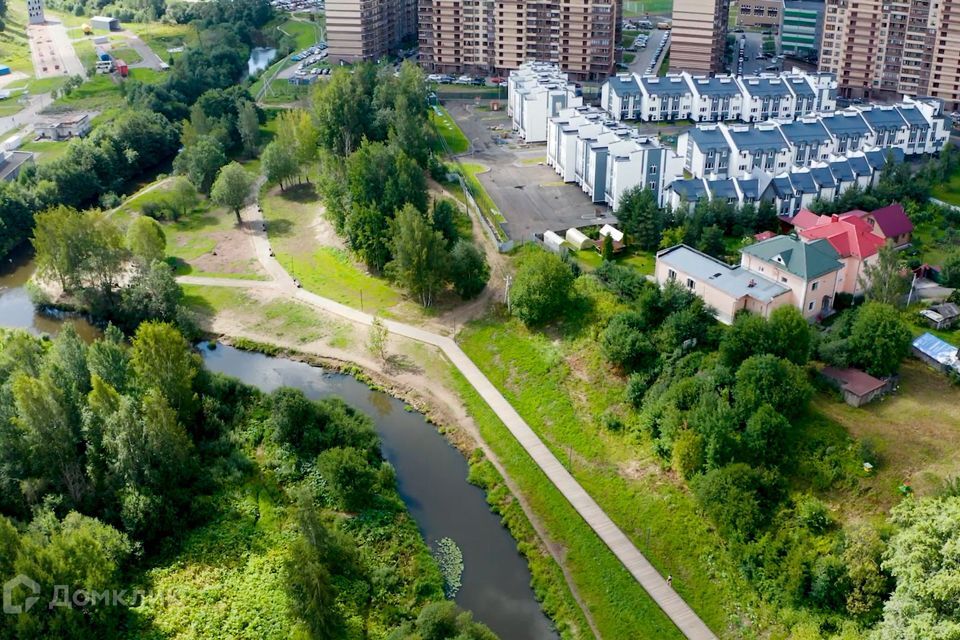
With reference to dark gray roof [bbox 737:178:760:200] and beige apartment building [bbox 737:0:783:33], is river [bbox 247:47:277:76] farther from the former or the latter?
dark gray roof [bbox 737:178:760:200]

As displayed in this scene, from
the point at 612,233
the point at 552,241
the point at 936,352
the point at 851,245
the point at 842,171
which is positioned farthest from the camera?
the point at 842,171

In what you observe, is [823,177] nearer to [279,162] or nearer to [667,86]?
[667,86]

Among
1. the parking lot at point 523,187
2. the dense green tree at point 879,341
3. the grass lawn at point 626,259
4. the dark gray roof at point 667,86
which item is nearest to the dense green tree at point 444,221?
the parking lot at point 523,187

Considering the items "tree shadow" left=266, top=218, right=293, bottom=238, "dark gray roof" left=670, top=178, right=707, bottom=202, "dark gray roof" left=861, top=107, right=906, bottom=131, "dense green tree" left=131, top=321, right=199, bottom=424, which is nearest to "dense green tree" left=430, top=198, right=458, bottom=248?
"tree shadow" left=266, top=218, right=293, bottom=238

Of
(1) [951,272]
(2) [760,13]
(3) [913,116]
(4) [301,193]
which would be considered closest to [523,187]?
(4) [301,193]

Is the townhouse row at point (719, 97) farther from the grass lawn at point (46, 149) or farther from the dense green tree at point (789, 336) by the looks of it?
the grass lawn at point (46, 149)
